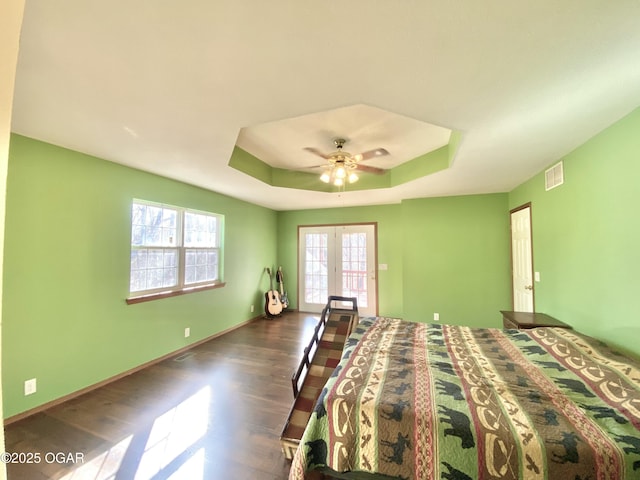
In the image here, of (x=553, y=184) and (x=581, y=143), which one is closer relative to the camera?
(x=581, y=143)

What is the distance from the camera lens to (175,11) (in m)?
1.17

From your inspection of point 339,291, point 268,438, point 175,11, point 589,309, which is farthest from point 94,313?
point 589,309

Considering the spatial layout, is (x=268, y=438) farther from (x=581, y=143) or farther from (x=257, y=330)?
(x=581, y=143)

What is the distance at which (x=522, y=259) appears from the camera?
11.8 feet

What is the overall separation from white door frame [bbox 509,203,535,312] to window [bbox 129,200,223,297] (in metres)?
4.23

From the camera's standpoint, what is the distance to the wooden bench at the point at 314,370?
1.88 metres

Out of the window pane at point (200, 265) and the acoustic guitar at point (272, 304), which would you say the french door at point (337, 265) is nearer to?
the acoustic guitar at point (272, 304)

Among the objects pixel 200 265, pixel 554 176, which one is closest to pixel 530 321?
pixel 554 176

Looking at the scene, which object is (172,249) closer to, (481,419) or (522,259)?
(481,419)

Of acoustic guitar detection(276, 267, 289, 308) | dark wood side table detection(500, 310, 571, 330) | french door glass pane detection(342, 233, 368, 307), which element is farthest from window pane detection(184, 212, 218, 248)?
dark wood side table detection(500, 310, 571, 330)

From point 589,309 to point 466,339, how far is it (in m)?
0.99

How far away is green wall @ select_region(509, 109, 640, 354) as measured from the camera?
1.85 meters

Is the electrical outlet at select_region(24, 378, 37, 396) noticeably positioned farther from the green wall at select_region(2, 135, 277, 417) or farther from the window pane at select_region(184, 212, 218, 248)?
the window pane at select_region(184, 212, 218, 248)

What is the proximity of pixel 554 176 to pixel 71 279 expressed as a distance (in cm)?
467
